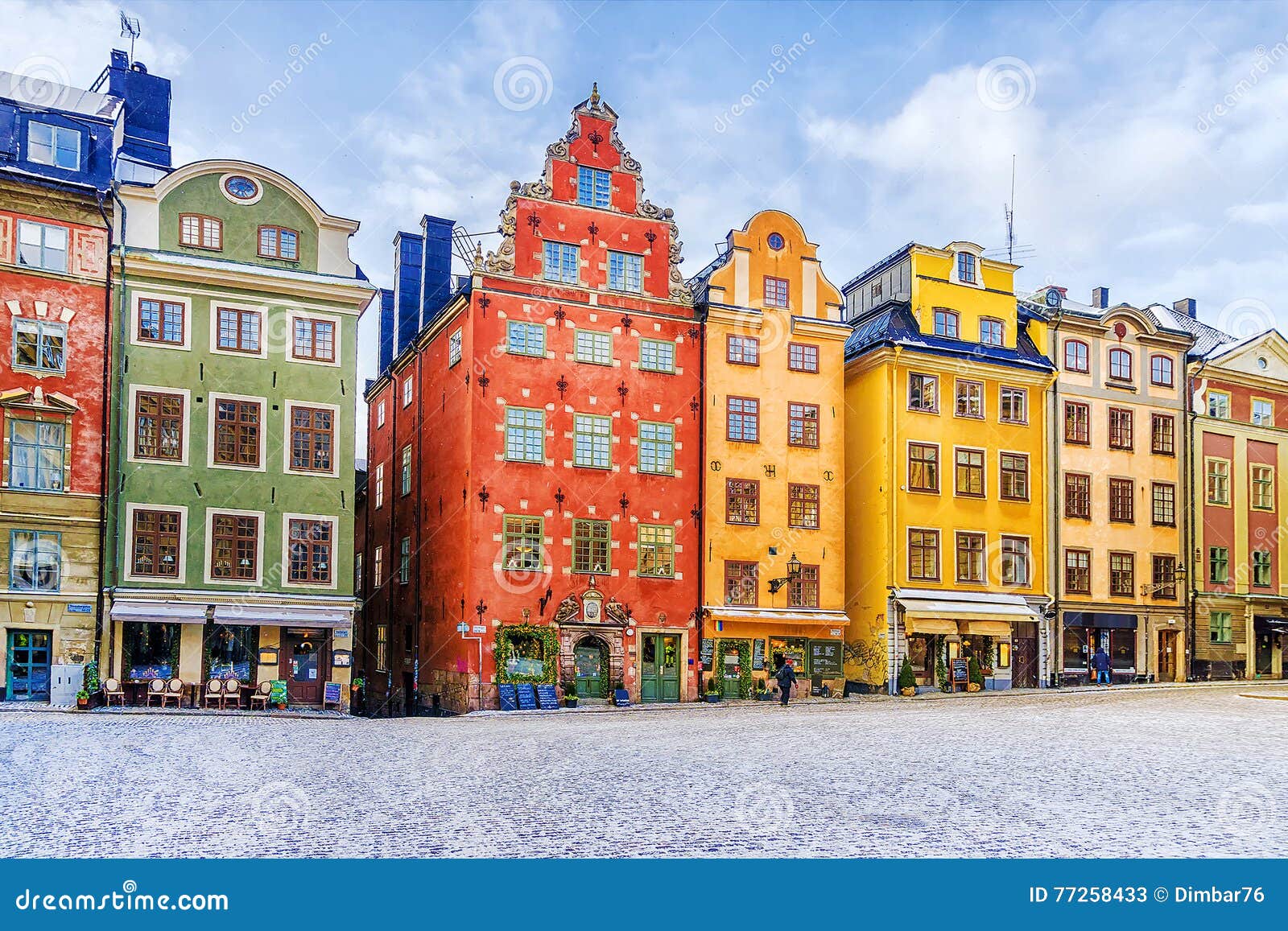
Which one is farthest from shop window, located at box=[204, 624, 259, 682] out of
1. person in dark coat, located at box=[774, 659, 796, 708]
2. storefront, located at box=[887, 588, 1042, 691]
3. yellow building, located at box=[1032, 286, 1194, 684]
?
yellow building, located at box=[1032, 286, 1194, 684]

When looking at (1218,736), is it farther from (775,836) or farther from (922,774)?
(775,836)

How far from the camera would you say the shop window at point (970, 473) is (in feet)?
146

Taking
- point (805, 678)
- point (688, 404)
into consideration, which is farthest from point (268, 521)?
point (805, 678)

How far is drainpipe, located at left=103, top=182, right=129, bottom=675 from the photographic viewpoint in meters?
33.1

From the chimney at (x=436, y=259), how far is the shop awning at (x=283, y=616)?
14.2 m

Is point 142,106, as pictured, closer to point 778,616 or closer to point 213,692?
point 213,692

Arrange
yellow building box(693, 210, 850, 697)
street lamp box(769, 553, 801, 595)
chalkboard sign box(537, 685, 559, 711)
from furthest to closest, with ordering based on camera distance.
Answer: street lamp box(769, 553, 801, 595), yellow building box(693, 210, 850, 697), chalkboard sign box(537, 685, 559, 711)

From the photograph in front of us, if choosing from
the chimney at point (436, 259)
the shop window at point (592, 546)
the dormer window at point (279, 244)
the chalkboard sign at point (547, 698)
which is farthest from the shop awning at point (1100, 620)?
the dormer window at point (279, 244)

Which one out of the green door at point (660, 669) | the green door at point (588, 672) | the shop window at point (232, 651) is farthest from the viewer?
the green door at point (660, 669)

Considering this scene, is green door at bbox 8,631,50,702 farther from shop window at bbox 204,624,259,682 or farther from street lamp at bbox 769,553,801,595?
street lamp at bbox 769,553,801,595

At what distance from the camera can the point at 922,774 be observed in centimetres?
1886

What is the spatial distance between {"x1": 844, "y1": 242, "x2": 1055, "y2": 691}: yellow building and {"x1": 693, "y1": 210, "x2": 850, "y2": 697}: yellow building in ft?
5.88

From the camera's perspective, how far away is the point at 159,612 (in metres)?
32.9

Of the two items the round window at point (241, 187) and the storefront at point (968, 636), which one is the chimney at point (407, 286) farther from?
the storefront at point (968, 636)
